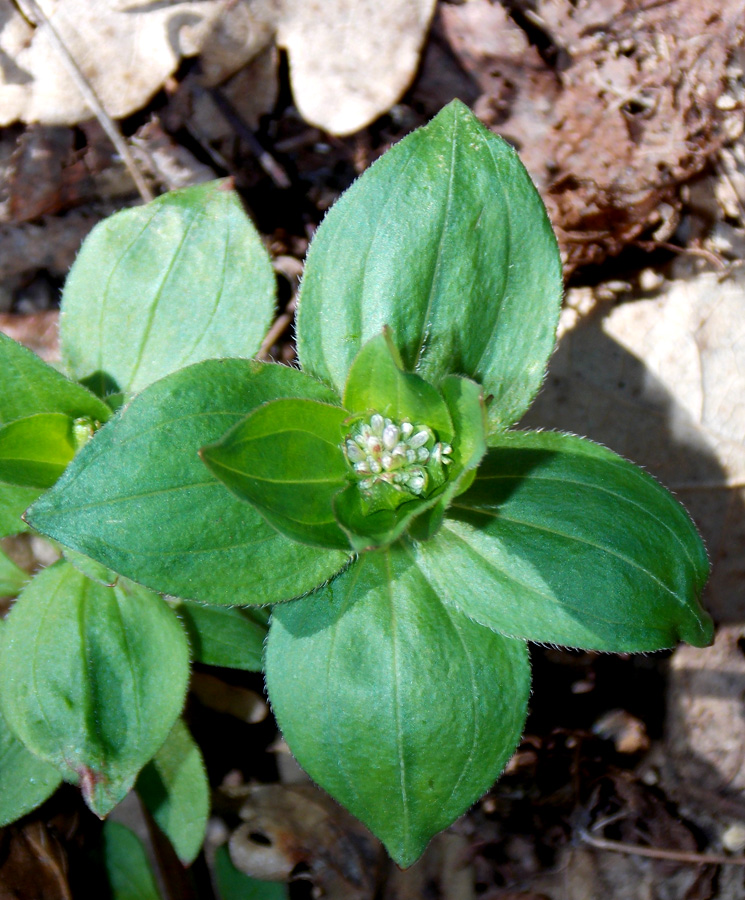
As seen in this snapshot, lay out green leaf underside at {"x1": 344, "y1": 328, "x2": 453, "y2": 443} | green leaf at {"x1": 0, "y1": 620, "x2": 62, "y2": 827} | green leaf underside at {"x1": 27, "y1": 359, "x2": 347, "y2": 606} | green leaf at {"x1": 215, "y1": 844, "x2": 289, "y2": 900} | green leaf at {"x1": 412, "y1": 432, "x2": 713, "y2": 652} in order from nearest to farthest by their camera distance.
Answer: green leaf underside at {"x1": 27, "y1": 359, "x2": 347, "y2": 606}
green leaf underside at {"x1": 344, "y1": 328, "x2": 453, "y2": 443}
green leaf at {"x1": 412, "y1": 432, "x2": 713, "y2": 652}
green leaf at {"x1": 0, "y1": 620, "x2": 62, "y2": 827}
green leaf at {"x1": 215, "y1": 844, "x2": 289, "y2": 900}

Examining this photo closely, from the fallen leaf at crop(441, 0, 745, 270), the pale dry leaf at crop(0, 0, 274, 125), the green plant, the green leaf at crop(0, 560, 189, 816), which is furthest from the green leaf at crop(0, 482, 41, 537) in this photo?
the fallen leaf at crop(441, 0, 745, 270)

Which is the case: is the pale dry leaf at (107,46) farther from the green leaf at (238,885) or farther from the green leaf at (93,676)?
the green leaf at (238,885)

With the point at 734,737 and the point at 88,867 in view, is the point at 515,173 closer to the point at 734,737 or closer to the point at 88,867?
the point at 734,737

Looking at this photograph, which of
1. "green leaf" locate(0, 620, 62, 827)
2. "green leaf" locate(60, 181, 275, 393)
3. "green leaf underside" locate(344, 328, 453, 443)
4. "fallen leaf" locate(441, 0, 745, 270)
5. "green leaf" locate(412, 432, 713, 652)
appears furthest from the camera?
"fallen leaf" locate(441, 0, 745, 270)

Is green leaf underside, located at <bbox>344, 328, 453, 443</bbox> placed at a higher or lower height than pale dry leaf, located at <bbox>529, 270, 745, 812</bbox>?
higher

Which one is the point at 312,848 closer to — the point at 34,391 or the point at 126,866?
the point at 126,866

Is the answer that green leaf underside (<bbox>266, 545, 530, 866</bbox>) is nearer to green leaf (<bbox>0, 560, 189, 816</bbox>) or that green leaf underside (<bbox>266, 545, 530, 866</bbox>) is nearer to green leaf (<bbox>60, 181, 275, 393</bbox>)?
green leaf (<bbox>0, 560, 189, 816</bbox>)

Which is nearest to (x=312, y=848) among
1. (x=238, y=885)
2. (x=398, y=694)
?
(x=238, y=885)
